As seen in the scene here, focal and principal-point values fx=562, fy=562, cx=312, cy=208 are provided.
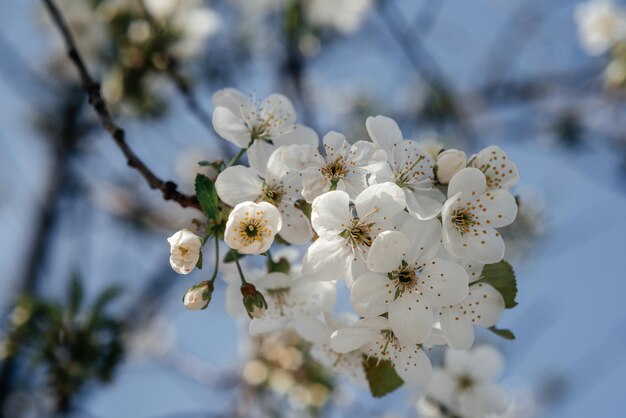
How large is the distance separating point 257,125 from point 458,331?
0.62 meters

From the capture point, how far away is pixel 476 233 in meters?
1.08

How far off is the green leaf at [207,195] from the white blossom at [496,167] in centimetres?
53

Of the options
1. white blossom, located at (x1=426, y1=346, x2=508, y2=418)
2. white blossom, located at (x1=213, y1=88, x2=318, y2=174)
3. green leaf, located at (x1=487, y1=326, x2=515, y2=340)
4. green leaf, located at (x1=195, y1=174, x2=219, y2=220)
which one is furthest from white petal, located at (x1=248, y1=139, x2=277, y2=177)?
white blossom, located at (x1=426, y1=346, x2=508, y2=418)

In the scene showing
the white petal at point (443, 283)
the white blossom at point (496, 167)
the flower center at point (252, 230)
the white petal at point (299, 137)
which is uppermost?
the white petal at point (299, 137)

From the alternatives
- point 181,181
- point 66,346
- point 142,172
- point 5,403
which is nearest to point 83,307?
point 66,346

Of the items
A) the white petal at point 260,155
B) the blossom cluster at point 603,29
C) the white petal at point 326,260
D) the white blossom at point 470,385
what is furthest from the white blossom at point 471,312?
the blossom cluster at point 603,29

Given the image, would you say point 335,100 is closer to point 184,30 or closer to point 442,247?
point 184,30

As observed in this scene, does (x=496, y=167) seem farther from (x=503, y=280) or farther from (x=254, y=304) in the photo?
(x=254, y=304)

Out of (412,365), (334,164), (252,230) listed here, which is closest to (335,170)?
(334,164)

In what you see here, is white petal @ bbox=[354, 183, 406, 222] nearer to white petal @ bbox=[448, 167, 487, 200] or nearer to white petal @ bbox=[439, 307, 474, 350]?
white petal @ bbox=[448, 167, 487, 200]

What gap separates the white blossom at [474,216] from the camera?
108 centimetres

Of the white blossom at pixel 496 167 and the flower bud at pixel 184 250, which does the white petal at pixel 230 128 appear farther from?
the white blossom at pixel 496 167

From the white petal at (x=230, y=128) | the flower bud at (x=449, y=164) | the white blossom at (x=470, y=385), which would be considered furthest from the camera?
the white blossom at (x=470, y=385)

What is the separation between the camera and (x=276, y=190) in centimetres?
116
